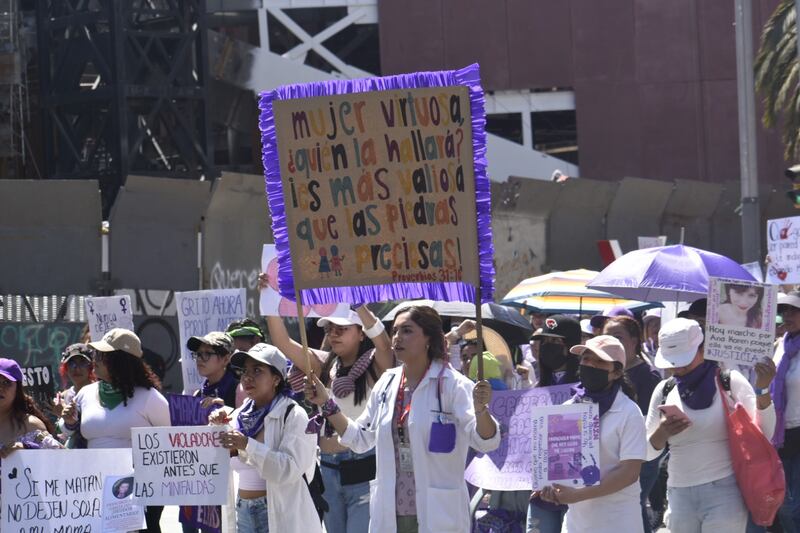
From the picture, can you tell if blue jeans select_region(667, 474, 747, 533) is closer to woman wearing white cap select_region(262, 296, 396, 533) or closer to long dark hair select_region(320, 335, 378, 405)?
woman wearing white cap select_region(262, 296, 396, 533)

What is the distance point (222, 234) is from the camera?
1800 centimetres

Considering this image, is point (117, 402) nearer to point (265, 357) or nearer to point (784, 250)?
point (265, 357)

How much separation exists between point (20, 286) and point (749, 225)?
9.04 meters

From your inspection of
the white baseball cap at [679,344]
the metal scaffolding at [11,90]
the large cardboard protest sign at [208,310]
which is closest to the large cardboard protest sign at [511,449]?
the white baseball cap at [679,344]

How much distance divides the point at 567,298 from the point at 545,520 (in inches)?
316

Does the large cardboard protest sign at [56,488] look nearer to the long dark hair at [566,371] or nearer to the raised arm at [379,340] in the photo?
the raised arm at [379,340]

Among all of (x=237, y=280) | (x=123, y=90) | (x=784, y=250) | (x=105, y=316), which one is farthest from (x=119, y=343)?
(x=123, y=90)

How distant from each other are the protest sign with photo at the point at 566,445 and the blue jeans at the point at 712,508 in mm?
A: 913

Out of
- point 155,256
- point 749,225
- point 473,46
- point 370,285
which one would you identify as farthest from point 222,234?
point 473,46

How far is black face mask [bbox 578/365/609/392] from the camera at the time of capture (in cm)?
699

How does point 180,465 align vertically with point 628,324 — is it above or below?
below

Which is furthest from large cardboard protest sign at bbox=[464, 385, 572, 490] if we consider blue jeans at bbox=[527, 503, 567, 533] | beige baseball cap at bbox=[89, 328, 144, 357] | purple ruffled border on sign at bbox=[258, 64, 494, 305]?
beige baseball cap at bbox=[89, 328, 144, 357]

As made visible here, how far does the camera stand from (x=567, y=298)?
1559 cm

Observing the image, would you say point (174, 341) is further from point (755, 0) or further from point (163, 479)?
point (755, 0)
